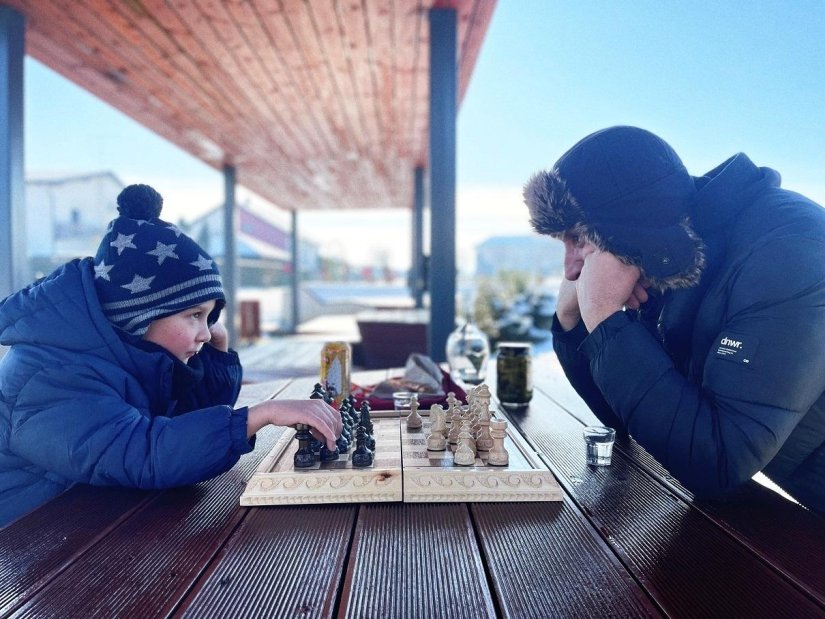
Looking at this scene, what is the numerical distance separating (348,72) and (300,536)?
13.1 ft

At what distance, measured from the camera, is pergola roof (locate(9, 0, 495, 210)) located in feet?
10.4

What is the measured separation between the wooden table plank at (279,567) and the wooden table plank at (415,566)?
23mm

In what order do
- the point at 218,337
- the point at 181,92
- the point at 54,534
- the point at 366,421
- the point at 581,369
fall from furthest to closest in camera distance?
Answer: the point at 181,92 → the point at 218,337 → the point at 581,369 → the point at 366,421 → the point at 54,534

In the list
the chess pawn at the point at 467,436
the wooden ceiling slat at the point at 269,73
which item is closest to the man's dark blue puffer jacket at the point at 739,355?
the chess pawn at the point at 467,436

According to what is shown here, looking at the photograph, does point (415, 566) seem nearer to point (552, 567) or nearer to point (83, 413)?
point (552, 567)

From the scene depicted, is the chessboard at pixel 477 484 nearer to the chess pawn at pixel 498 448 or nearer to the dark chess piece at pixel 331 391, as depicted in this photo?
the chess pawn at pixel 498 448

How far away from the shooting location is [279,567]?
2.14 feet

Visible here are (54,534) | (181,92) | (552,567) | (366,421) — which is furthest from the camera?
(181,92)

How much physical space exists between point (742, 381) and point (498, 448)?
1.28 feet

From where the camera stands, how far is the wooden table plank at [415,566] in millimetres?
567

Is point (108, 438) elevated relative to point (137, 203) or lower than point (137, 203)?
lower

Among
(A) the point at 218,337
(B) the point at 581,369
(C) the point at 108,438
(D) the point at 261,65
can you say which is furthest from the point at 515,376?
(D) the point at 261,65

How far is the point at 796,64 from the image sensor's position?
2.42 meters

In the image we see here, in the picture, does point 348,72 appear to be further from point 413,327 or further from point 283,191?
point 283,191
